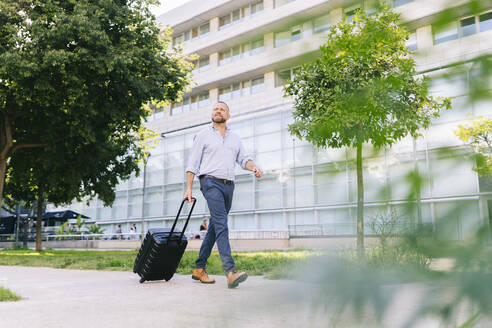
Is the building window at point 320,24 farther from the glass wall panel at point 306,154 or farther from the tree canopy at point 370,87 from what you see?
the glass wall panel at point 306,154

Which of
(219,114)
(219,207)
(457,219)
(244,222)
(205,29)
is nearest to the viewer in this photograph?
(457,219)

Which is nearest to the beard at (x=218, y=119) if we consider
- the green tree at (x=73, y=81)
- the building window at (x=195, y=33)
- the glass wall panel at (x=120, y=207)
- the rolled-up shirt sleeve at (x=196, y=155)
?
the rolled-up shirt sleeve at (x=196, y=155)

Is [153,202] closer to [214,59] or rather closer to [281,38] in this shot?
[214,59]

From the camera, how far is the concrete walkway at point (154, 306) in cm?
40

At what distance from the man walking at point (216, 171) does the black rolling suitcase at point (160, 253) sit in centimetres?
22

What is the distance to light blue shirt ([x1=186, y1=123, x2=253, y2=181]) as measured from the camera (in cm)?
350

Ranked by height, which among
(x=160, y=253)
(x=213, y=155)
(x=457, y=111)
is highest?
(x=213, y=155)

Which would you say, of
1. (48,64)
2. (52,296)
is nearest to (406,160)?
(52,296)

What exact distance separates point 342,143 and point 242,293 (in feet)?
0.66

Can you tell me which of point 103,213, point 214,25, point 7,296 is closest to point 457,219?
point 214,25

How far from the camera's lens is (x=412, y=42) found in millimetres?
402

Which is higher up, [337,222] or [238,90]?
[238,90]

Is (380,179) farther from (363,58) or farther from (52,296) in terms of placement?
(52,296)

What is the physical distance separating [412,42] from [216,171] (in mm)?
3106
